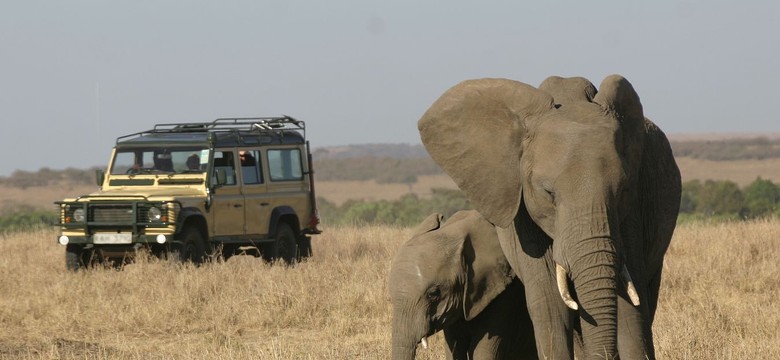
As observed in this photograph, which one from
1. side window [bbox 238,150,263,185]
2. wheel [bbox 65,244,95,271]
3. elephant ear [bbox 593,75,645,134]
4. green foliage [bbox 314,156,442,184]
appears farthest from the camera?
green foliage [bbox 314,156,442,184]

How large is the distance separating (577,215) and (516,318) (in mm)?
1986

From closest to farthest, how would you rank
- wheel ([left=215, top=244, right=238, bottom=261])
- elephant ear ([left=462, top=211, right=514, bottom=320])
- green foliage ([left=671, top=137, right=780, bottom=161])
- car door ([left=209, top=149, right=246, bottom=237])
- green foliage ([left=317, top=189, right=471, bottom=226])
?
elephant ear ([left=462, top=211, right=514, bottom=320]), car door ([left=209, top=149, right=246, bottom=237]), wheel ([left=215, top=244, right=238, bottom=261]), green foliage ([left=317, top=189, right=471, bottom=226]), green foliage ([left=671, top=137, right=780, bottom=161])

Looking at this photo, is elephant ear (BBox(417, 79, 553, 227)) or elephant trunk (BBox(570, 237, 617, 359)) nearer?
elephant trunk (BBox(570, 237, 617, 359))

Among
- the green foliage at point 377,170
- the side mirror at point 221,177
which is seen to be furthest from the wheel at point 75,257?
the green foliage at point 377,170

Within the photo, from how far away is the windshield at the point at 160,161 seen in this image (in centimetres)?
1930

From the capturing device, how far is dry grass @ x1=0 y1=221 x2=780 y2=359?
11.7 metres

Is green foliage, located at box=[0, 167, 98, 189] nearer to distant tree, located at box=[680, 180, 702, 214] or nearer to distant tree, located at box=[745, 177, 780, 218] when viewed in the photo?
distant tree, located at box=[680, 180, 702, 214]

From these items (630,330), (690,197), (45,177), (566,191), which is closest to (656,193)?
(630,330)

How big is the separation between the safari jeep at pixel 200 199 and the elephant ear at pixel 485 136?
10.1 m

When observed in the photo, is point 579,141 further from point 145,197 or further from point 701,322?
point 145,197

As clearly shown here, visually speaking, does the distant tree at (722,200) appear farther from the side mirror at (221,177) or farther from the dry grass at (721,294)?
the side mirror at (221,177)

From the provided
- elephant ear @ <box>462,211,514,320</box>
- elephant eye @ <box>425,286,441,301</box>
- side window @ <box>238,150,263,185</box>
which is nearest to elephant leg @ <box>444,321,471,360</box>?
elephant ear @ <box>462,211,514,320</box>

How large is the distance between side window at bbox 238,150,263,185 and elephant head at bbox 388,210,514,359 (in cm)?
1136

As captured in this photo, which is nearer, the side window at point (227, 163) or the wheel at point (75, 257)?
the wheel at point (75, 257)
